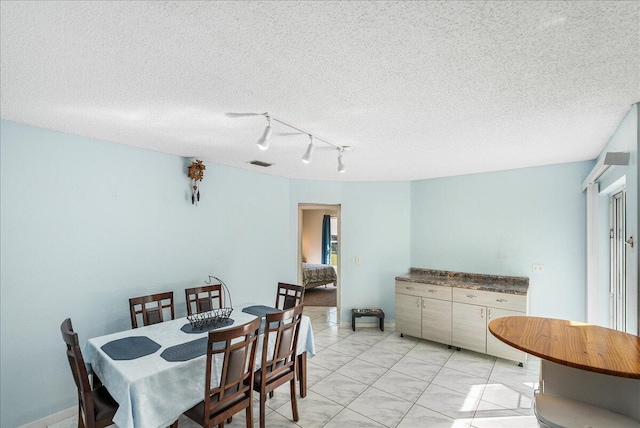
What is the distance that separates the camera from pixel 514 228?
4133 mm

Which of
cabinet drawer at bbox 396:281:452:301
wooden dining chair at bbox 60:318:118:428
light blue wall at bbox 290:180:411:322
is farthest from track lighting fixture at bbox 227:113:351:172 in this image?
cabinet drawer at bbox 396:281:452:301

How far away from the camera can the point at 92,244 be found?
9.25 feet

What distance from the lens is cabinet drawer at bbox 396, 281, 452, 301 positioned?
418 cm

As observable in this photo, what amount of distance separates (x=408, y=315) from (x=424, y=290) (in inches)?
18.0

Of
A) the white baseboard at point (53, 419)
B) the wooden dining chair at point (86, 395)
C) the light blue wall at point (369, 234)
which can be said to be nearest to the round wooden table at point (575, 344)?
the wooden dining chair at point (86, 395)

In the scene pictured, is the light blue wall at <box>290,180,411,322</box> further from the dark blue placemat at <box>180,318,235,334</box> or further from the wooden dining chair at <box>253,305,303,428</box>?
the wooden dining chair at <box>253,305,303,428</box>

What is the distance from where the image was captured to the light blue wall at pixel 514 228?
12.2 ft

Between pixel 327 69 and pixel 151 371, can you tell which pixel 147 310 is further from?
pixel 327 69

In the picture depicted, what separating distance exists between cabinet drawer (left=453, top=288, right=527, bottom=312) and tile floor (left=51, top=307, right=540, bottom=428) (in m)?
0.68

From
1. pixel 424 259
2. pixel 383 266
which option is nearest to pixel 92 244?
pixel 383 266

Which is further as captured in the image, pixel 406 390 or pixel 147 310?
pixel 406 390

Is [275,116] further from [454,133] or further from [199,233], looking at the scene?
[199,233]

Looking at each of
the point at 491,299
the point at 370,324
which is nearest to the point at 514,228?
the point at 491,299

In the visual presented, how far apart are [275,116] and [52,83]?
1.28 meters
